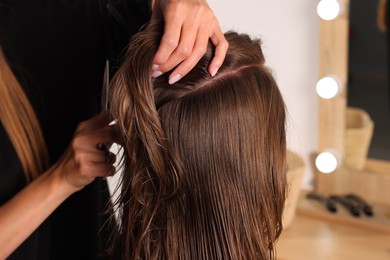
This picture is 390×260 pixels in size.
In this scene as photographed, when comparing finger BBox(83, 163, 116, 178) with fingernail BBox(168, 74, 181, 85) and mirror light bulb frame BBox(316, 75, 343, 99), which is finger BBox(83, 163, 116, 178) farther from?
mirror light bulb frame BBox(316, 75, 343, 99)

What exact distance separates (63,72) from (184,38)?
36 centimetres

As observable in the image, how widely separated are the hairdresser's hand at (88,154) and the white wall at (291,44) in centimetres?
88

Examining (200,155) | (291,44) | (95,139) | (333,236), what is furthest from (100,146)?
(291,44)

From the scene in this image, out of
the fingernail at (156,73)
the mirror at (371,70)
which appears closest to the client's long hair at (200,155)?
the fingernail at (156,73)

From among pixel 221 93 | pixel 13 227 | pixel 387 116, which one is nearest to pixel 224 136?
pixel 221 93

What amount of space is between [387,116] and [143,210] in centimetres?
93

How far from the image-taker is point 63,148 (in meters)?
0.97

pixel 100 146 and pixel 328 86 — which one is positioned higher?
pixel 100 146

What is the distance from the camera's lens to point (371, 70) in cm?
144

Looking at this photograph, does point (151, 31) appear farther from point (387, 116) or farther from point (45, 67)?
point (387, 116)

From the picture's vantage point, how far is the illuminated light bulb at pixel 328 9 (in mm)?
1455

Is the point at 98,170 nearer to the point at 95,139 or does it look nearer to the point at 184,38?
the point at 95,139

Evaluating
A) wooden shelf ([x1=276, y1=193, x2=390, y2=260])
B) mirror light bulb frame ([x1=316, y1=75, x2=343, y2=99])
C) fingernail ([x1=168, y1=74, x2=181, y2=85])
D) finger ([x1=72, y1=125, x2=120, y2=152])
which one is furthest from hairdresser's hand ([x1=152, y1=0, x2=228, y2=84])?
mirror light bulb frame ([x1=316, y1=75, x2=343, y2=99])

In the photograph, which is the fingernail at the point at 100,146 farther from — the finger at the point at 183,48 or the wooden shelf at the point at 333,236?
the wooden shelf at the point at 333,236
